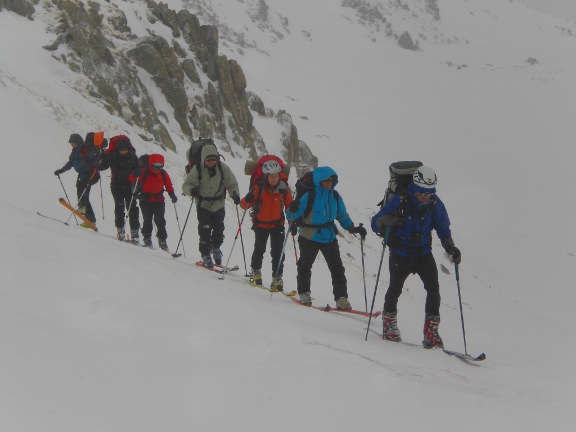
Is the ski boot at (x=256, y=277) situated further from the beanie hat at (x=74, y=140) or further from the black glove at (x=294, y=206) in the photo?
the beanie hat at (x=74, y=140)

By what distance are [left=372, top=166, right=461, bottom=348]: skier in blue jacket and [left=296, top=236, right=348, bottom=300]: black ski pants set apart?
53.5 inches

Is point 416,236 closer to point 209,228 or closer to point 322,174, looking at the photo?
point 322,174

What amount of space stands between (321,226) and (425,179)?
7.32 feet

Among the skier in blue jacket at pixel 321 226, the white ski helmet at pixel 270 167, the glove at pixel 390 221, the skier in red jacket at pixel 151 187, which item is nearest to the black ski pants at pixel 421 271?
the glove at pixel 390 221

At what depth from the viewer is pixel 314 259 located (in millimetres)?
7793

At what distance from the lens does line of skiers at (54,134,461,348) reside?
20.0 ft

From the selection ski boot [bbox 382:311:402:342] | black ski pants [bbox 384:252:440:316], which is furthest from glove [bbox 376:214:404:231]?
ski boot [bbox 382:311:402:342]

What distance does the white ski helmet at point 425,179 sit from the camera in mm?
5661

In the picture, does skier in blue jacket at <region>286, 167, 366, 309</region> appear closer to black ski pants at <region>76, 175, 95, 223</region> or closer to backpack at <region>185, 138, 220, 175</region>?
backpack at <region>185, 138, 220, 175</region>

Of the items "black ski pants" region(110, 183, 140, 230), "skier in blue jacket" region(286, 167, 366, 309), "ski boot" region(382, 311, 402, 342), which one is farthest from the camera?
"black ski pants" region(110, 183, 140, 230)

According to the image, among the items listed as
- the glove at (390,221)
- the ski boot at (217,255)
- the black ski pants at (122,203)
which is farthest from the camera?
the black ski pants at (122,203)

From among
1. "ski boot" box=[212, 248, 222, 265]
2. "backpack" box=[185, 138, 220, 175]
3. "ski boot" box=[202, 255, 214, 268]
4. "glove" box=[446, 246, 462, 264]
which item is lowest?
"ski boot" box=[202, 255, 214, 268]

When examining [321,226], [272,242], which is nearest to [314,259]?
[321,226]

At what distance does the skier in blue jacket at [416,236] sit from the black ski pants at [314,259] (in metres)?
1.36
